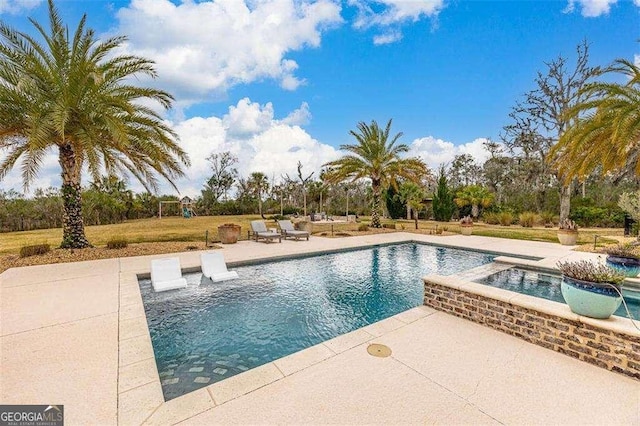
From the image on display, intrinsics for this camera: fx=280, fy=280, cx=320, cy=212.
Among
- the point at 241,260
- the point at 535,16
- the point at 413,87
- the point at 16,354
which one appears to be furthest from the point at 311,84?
the point at 16,354

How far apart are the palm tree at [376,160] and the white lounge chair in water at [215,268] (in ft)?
35.6

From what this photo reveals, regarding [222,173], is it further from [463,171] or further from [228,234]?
[463,171]

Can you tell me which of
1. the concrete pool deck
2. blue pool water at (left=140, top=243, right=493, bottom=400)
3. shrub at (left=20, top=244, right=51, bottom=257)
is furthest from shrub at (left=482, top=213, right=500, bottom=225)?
shrub at (left=20, top=244, right=51, bottom=257)

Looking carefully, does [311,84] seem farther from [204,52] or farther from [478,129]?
[478,129]

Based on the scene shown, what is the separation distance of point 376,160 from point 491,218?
11.7 meters

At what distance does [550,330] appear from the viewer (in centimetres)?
363

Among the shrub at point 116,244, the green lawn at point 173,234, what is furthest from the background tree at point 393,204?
the shrub at point 116,244

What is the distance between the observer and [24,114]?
7.59 metres

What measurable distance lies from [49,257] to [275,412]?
9714mm

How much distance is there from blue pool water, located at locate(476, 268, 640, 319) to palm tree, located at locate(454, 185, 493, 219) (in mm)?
17649

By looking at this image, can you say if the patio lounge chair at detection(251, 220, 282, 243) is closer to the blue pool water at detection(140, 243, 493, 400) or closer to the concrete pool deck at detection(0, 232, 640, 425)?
the blue pool water at detection(140, 243, 493, 400)

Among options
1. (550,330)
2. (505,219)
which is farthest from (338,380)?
(505,219)

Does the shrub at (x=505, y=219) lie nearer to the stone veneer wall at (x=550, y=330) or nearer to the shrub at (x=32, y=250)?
the stone veneer wall at (x=550, y=330)

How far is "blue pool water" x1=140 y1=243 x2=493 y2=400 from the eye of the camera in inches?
148
